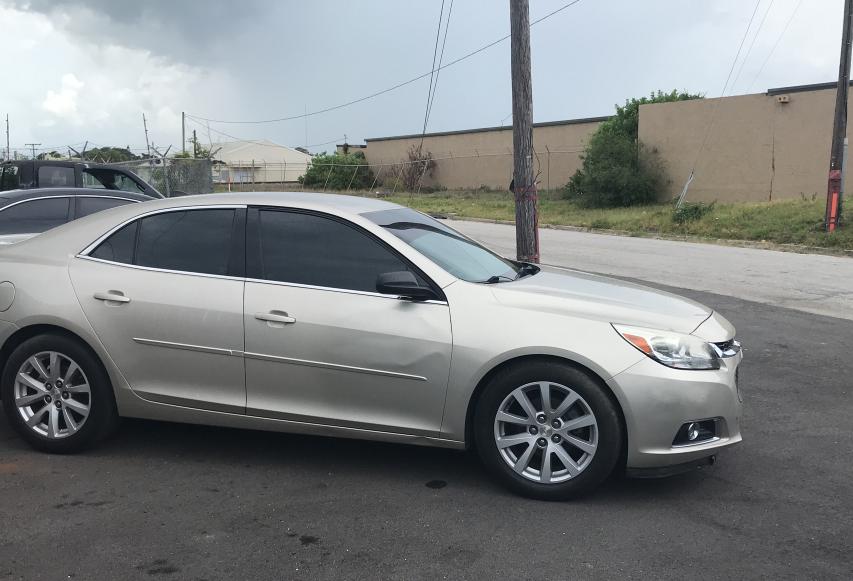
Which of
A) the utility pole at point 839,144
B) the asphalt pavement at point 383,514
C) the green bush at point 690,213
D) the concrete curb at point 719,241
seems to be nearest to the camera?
the asphalt pavement at point 383,514

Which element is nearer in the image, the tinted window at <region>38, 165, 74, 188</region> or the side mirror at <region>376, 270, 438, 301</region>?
the side mirror at <region>376, 270, 438, 301</region>

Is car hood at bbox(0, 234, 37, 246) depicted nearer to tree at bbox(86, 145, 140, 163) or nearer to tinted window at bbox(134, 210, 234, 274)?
tinted window at bbox(134, 210, 234, 274)

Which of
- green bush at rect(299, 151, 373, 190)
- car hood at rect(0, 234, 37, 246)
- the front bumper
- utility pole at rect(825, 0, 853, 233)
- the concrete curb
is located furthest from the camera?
green bush at rect(299, 151, 373, 190)

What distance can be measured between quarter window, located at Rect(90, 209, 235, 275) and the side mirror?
1.03 m

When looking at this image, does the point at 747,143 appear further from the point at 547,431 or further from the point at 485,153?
the point at 547,431

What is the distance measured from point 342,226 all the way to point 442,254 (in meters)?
0.62

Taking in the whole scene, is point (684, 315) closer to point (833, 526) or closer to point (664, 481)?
point (664, 481)

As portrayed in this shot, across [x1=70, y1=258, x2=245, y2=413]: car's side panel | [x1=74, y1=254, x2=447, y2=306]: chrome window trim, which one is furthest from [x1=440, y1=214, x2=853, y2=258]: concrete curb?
[x1=70, y1=258, x2=245, y2=413]: car's side panel

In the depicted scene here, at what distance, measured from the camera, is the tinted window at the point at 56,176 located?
13039 millimetres

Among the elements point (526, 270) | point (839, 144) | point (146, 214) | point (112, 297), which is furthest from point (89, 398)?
point (839, 144)

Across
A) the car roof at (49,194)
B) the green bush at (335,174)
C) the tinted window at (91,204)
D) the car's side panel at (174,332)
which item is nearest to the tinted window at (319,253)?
the car's side panel at (174,332)

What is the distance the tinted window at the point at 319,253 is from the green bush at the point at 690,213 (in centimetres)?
2145

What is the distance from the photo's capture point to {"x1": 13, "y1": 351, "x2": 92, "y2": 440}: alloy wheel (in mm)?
4969

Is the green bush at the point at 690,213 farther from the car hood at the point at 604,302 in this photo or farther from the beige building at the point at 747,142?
the car hood at the point at 604,302
